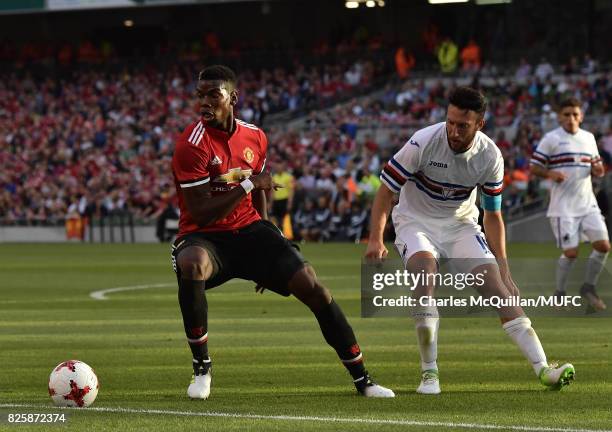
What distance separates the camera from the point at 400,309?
1493cm

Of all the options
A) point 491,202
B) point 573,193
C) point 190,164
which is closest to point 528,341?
point 491,202

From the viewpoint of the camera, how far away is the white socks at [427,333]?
9219 mm

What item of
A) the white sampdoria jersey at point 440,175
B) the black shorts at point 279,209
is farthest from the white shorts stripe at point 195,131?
the black shorts at point 279,209

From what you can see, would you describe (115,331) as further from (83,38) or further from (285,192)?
(83,38)

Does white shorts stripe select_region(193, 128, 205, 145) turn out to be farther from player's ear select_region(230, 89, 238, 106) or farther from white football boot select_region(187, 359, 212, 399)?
white football boot select_region(187, 359, 212, 399)

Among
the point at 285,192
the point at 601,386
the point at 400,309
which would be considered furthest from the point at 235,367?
the point at 285,192

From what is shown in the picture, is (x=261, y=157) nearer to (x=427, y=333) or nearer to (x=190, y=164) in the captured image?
(x=190, y=164)

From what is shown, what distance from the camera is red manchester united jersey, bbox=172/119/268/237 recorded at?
916cm

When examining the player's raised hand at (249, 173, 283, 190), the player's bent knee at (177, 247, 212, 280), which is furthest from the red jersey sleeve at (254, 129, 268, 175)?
the player's bent knee at (177, 247, 212, 280)

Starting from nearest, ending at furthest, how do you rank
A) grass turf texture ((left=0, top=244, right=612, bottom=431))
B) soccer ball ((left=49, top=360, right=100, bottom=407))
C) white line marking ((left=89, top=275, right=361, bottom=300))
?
grass turf texture ((left=0, top=244, right=612, bottom=431)) → soccer ball ((left=49, top=360, right=100, bottom=407)) → white line marking ((left=89, top=275, right=361, bottom=300))

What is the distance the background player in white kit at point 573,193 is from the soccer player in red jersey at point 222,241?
721cm

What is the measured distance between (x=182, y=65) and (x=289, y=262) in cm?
4220

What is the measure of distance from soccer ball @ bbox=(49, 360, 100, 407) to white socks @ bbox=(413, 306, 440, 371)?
7.02ft

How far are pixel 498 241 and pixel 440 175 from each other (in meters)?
0.61
